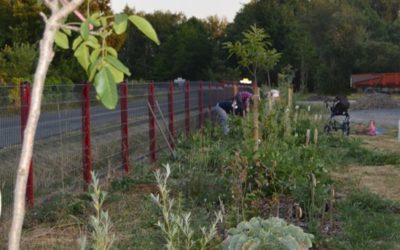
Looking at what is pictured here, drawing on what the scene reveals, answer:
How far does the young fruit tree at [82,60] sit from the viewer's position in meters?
2.02

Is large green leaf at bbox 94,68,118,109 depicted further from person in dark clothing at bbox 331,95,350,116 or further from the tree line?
the tree line

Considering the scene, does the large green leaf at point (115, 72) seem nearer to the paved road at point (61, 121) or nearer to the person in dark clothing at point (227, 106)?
the paved road at point (61, 121)

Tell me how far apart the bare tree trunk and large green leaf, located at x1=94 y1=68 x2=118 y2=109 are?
154mm

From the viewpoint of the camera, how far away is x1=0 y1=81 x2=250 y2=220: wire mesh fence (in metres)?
7.53

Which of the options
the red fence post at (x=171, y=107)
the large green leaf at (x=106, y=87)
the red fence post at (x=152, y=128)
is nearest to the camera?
the large green leaf at (x=106, y=87)

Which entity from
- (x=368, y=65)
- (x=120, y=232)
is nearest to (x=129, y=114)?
(x=120, y=232)

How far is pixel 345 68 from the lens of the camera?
65.0 m

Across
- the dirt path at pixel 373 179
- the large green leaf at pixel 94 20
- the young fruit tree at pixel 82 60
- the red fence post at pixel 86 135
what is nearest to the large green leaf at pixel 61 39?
the young fruit tree at pixel 82 60

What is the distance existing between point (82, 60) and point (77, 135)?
717 cm

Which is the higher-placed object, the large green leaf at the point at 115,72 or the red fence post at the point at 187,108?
the large green leaf at the point at 115,72

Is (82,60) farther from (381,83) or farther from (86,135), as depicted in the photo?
(381,83)

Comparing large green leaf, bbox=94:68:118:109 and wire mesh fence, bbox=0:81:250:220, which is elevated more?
large green leaf, bbox=94:68:118:109

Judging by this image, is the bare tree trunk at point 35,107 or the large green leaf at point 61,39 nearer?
the bare tree trunk at point 35,107

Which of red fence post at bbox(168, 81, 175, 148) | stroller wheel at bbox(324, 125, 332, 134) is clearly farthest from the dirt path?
stroller wheel at bbox(324, 125, 332, 134)
